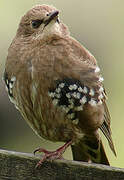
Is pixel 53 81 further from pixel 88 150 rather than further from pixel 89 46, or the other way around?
pixel 89 46

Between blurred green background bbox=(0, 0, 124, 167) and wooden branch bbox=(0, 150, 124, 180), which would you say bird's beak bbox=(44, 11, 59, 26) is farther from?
blurred green background bbox=(0, 0, 124, 167)

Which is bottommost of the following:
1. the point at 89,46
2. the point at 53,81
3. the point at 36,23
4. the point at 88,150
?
the point at 88,150

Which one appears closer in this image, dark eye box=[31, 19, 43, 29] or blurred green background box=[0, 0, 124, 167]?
dark eye box=[31, 19, 43, 29]

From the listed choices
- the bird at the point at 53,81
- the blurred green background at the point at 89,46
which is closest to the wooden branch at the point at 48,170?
the bird at the point at 53,81

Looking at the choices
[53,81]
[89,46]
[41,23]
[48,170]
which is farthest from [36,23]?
[89,46]

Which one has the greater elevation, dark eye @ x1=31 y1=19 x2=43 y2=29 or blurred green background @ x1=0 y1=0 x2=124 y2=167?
dark eye @ x1=31 y1=19 x2=43 y2=29

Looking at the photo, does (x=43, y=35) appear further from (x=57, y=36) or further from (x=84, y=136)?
(x=84, y=136)

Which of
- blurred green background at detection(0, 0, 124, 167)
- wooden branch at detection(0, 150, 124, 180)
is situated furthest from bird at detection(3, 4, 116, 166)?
blurred green background at detection(0, 0, 124, 167)
